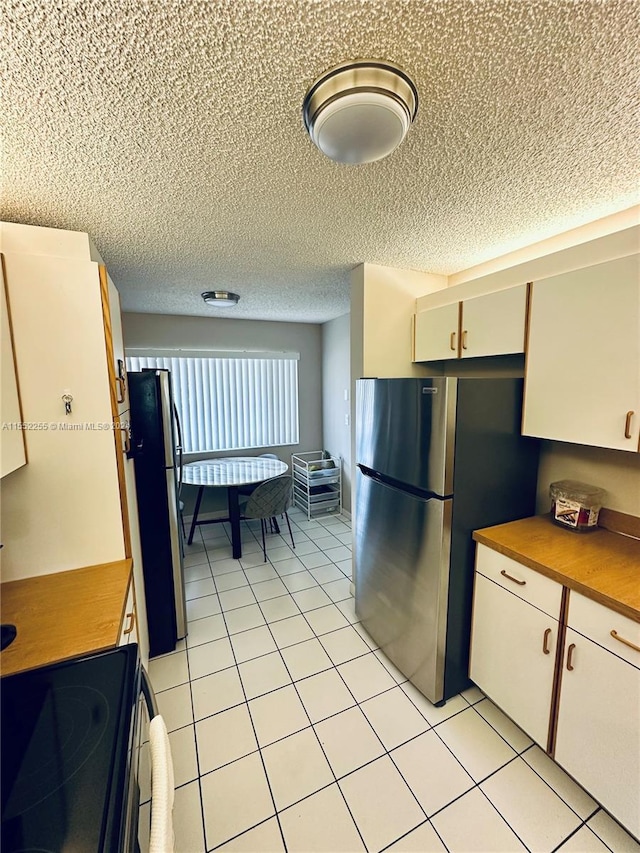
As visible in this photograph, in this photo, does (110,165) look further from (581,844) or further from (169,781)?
(581,844)

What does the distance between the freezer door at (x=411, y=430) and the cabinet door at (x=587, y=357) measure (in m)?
0.47

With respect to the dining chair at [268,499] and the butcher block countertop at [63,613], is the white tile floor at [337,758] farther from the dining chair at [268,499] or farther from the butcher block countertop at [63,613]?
the dining chair at [268,499]

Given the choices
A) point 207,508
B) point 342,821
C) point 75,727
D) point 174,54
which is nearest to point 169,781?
point 75,727

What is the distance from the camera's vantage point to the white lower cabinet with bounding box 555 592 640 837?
109cm

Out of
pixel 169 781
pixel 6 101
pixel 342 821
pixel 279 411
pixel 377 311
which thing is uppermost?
pixel 6 101

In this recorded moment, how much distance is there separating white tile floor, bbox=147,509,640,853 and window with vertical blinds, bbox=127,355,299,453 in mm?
2194

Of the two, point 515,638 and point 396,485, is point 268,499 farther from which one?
point 515,638

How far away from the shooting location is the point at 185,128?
3.33 feet

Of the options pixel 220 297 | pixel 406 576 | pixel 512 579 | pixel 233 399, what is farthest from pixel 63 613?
pixel 233 399

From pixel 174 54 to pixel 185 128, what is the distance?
0.81ft

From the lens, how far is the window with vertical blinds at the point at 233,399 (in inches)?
151

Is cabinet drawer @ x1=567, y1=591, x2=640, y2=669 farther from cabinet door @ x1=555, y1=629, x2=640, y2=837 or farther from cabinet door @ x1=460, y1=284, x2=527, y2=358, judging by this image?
cabinet door @ x1=460, y1=284, x2=527, y2=358

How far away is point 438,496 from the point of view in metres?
1.56

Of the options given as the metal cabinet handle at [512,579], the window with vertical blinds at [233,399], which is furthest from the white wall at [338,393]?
the metal cabinet handle at [512,579]
